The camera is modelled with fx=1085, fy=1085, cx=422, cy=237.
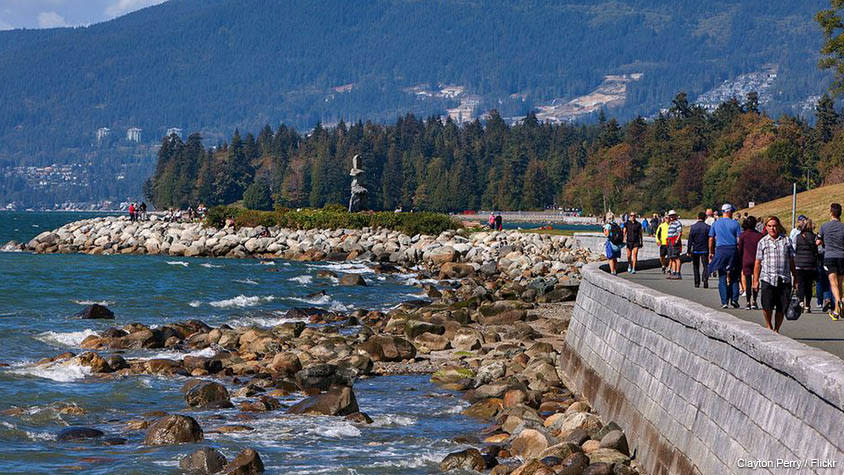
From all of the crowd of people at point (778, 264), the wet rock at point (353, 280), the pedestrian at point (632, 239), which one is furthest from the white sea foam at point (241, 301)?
the crowd of people at point (778, 264)

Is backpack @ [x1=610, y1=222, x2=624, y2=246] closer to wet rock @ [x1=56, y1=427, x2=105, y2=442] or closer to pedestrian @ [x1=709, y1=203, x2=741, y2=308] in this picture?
pedestrian @ [x1=709, y1=203, x2=741, y2=308]

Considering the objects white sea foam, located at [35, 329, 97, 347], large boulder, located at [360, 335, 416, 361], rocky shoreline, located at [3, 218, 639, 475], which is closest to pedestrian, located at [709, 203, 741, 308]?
rocky shoreline, located at [3, 218, 639, 475]

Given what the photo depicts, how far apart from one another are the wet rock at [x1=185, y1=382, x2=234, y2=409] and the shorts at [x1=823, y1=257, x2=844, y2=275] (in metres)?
10.0

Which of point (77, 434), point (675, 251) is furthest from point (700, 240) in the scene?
point (77, 434)

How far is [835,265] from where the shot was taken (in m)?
17.2

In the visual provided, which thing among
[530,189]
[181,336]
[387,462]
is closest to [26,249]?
[181,336]

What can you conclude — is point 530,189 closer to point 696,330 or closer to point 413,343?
point 413,343

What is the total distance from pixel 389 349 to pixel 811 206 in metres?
50.8

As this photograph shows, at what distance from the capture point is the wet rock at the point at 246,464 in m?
13.9

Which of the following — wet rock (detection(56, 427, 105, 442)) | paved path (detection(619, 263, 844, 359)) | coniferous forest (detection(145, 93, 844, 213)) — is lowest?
wet rock (detection(56, 427, 105, 442))

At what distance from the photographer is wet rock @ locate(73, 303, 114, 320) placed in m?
32.2

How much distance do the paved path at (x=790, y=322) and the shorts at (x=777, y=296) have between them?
16.2 inches

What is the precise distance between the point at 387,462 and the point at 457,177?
179326 millimetres

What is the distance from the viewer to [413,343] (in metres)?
25.9
